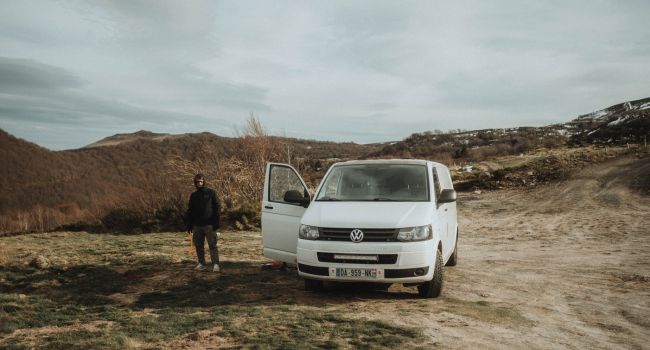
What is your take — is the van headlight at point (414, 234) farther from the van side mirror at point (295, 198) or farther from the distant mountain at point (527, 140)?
the distant mountain at point (527, 140)

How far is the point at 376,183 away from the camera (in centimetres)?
727

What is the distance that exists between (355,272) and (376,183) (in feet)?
5.44

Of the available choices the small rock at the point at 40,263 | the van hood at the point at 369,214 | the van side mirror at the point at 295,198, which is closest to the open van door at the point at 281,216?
the van side mirror at the point at 295,198

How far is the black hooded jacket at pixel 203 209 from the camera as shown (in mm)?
8477

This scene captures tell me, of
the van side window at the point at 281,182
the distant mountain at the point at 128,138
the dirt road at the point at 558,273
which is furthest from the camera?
the distant mountain at the point at 128,138

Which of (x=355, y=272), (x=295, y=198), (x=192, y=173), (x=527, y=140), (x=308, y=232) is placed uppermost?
(x=527, y=140)

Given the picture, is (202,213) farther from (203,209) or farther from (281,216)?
(281,216)

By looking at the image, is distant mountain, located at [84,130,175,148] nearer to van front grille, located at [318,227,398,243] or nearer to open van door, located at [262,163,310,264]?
open van door, located at [262,163,310,264]

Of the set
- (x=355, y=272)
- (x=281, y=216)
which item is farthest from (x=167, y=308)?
(x=355, y=272)

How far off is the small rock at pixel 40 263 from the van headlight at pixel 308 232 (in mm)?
6094

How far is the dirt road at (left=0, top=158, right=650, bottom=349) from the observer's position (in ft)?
16.8

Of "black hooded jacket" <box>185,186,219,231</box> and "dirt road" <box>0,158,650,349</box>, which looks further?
"black hooded jacket" <box>185,186,219,231</box>

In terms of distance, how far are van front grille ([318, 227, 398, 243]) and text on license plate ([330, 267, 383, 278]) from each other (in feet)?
1.25

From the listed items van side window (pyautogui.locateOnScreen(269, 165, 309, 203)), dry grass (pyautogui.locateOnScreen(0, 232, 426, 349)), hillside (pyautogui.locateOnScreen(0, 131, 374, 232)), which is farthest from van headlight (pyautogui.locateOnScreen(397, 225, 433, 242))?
hillside (pyautogui.locateOnScreen(0, 131, 374, 232))
